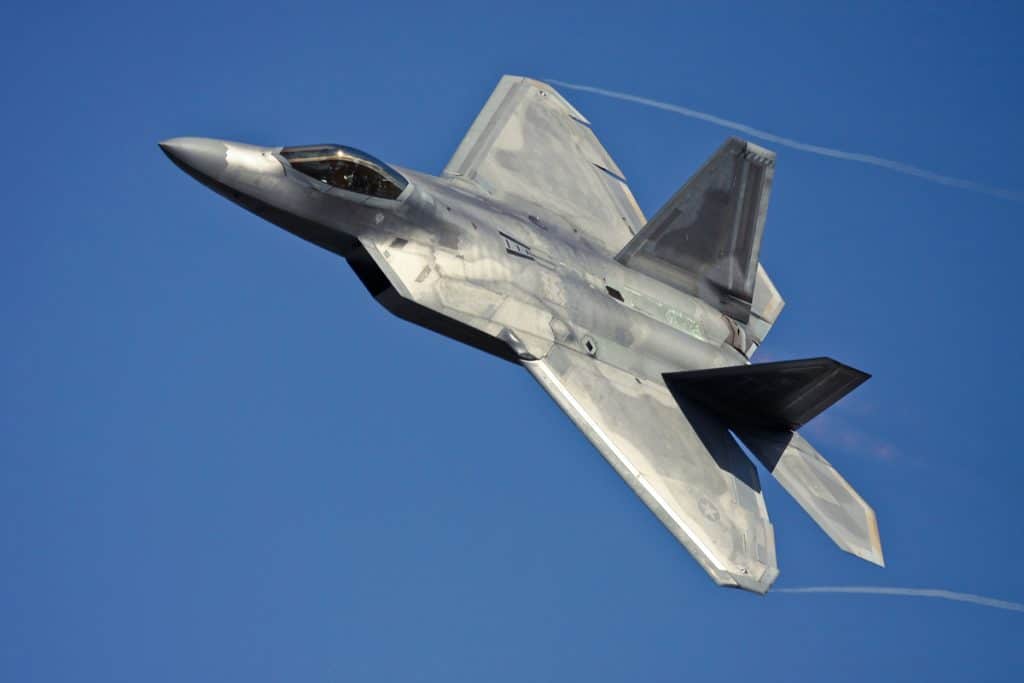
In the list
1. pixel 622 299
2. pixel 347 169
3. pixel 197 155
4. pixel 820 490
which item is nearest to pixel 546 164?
→ pixel 622 299

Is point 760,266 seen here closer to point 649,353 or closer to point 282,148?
point 649,353

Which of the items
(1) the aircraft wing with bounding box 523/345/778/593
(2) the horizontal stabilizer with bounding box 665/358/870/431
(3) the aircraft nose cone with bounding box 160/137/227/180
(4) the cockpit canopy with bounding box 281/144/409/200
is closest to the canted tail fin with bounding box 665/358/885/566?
(2) the horizontal stabilizer with bounding box 665/358/870/431

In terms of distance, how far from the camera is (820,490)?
85.6 feet

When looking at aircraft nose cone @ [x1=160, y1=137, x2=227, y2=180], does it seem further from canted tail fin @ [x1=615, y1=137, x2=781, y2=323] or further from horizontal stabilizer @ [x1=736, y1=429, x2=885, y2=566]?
horizontal stabilizer @ [x1=736, y1=429, x2=885, y2=566]

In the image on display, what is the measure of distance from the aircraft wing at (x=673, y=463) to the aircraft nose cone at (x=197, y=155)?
5.66 meters

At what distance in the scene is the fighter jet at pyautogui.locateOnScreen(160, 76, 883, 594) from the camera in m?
23.4

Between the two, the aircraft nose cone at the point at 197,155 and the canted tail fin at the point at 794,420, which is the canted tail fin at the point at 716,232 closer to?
the canted tail fin at the point at 794,420

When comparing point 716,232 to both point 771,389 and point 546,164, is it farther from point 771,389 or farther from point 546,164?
point 546,164

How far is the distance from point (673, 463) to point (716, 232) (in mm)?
5050

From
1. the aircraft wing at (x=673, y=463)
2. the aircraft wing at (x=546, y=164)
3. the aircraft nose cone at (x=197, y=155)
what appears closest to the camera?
the aircraft nose cone at (x=197, y=155)

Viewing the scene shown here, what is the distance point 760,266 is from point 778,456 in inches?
190

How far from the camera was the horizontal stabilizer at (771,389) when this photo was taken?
24.5 m

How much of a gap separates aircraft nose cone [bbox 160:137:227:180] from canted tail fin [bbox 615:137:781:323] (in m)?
7.82

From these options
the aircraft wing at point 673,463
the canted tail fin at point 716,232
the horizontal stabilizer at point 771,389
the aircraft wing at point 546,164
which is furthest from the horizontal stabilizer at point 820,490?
the aircraft wing at point 546,164
